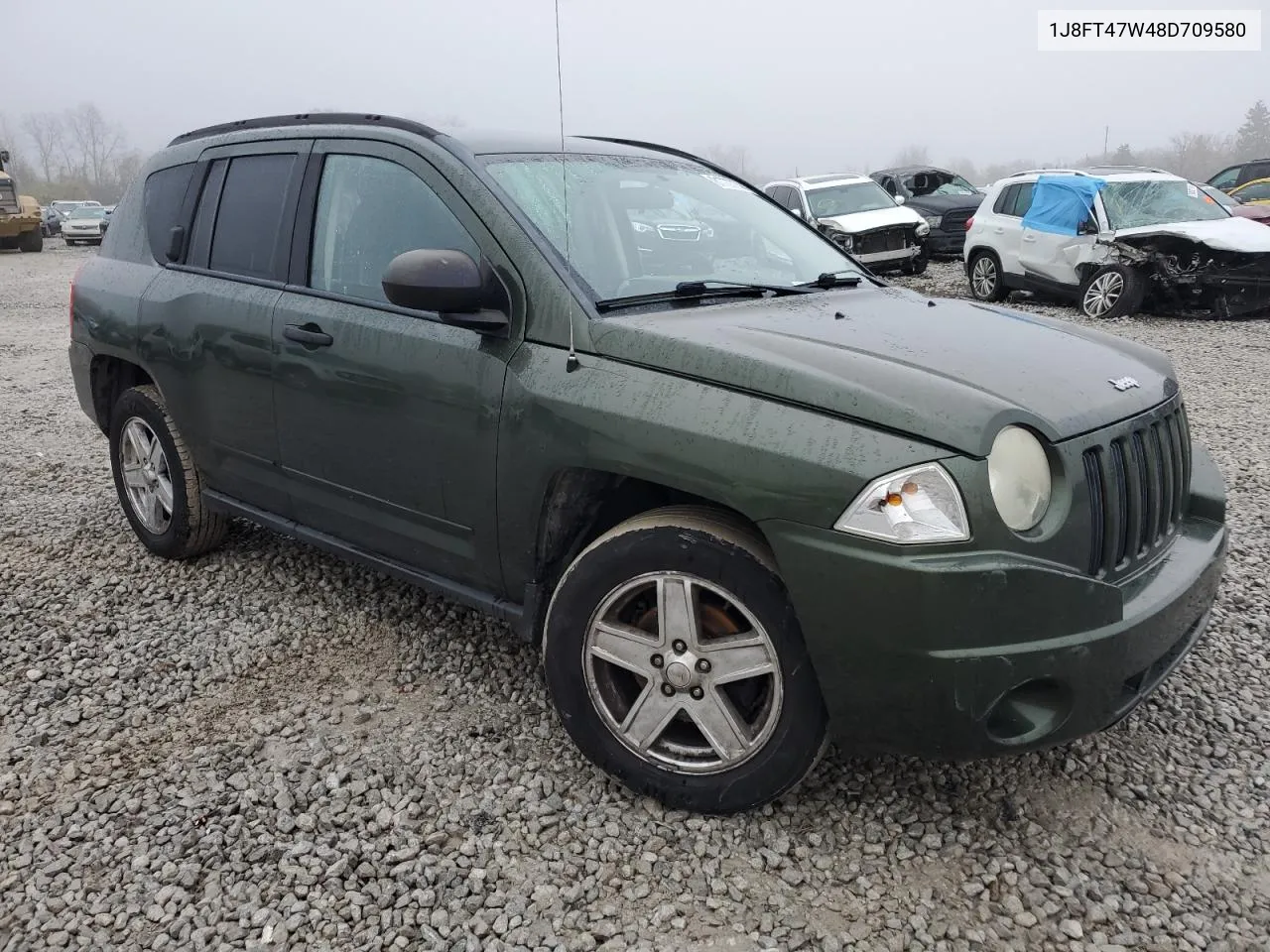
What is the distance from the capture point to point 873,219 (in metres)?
15.4

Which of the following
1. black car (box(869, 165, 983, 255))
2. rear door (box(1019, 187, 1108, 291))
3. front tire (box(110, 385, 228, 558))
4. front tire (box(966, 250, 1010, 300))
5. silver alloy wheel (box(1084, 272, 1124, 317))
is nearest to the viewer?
front tire (box(110, 385, 228, 558))

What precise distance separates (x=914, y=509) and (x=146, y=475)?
12.0ft

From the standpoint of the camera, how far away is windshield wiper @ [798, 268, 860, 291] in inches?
132

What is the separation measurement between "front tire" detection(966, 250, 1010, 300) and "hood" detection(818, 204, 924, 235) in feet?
6.62

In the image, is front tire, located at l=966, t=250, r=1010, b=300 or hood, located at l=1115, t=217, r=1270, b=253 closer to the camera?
hood, located at l=1115, t=217, r=1270, b=253

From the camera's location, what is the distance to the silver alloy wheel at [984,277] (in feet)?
43.3

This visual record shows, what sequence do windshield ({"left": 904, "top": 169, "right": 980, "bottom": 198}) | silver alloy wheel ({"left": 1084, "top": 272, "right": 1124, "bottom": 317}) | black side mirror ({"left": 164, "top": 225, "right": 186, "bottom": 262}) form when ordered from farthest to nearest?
windshield ({"left": 904, "top": 169, "right": 980, "bottom": 198})
silver alloy wheel ({"left": 1084, "top": 272, "right": 1124, "bottom": 317})
black side mirror ({"left": 164, "top": 225, "right": 186, "bottom": 262})

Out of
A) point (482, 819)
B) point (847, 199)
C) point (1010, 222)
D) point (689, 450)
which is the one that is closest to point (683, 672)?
point (689, 450)

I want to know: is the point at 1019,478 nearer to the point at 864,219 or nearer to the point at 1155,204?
the point at 1155,204

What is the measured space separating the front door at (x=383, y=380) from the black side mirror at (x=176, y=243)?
0.86 metres

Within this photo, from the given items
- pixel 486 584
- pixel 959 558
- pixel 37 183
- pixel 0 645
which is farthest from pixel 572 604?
pixel 37 183

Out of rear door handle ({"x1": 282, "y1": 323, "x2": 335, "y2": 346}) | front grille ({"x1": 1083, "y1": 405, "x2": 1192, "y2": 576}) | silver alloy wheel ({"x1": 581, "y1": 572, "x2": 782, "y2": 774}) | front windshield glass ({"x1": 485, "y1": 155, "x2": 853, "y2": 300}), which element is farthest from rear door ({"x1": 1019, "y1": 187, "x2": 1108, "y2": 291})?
silver alloy wheel ({"x1": 581, "y1": 572, "x2": 782, "y2": 774})

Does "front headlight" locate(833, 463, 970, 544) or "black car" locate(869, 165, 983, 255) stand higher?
"black car" locate(869, 165, 983, 255)

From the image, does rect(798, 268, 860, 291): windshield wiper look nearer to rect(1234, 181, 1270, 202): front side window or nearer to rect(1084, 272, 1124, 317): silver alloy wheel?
rect(1084, 272, 1124, 317): silver alloy wheel
